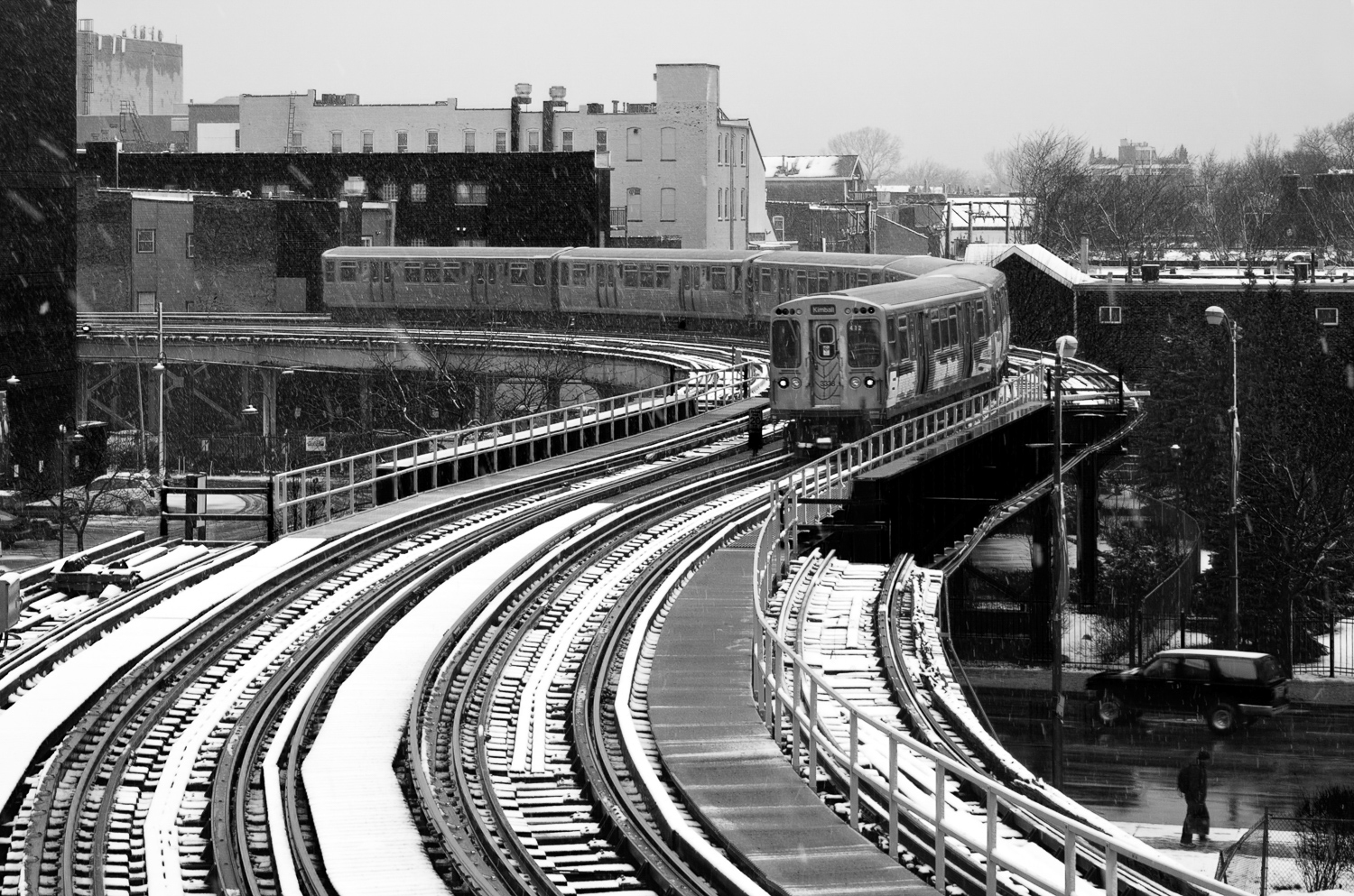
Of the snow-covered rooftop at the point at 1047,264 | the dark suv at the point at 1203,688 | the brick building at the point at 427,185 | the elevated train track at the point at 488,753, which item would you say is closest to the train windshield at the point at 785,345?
the dark suv at the point at 1203,688

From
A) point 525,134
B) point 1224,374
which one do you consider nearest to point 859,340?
point 1224,374

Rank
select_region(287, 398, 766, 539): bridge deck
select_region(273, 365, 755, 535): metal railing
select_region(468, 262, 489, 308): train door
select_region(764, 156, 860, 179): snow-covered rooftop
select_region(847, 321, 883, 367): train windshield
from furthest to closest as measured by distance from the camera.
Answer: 1. select_region(764, 156, 860, 179): snow-covered rooftop
2. select_region(468, 262, 489, 308): train door
3. select_region(847, 321, 883, 367): train windshield
4. select_region(273, 365, 755, 535): metal railing
5. select_region(287, 398, 766, 539): bridge deck

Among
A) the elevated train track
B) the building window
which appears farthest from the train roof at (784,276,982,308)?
the building window

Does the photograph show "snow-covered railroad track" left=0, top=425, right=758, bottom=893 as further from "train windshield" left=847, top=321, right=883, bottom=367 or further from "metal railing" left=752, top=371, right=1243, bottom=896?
"train windshield" left=847, top=321, right=883, bottom=367

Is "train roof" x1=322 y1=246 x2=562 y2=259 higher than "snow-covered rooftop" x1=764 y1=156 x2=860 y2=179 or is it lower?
lower

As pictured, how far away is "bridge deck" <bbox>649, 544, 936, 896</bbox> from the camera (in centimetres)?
1118

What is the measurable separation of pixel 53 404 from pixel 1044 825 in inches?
1706

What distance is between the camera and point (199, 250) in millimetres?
79625

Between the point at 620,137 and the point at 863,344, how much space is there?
7225cm

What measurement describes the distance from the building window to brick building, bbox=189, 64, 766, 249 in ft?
31.1

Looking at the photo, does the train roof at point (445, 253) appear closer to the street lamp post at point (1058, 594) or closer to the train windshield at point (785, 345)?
the train windshield at point (785, 345)

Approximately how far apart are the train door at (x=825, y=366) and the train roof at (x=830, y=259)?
1988 centimetres

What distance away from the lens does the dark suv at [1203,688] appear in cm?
3250

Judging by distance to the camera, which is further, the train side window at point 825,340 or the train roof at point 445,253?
the train roof at point 445,253
